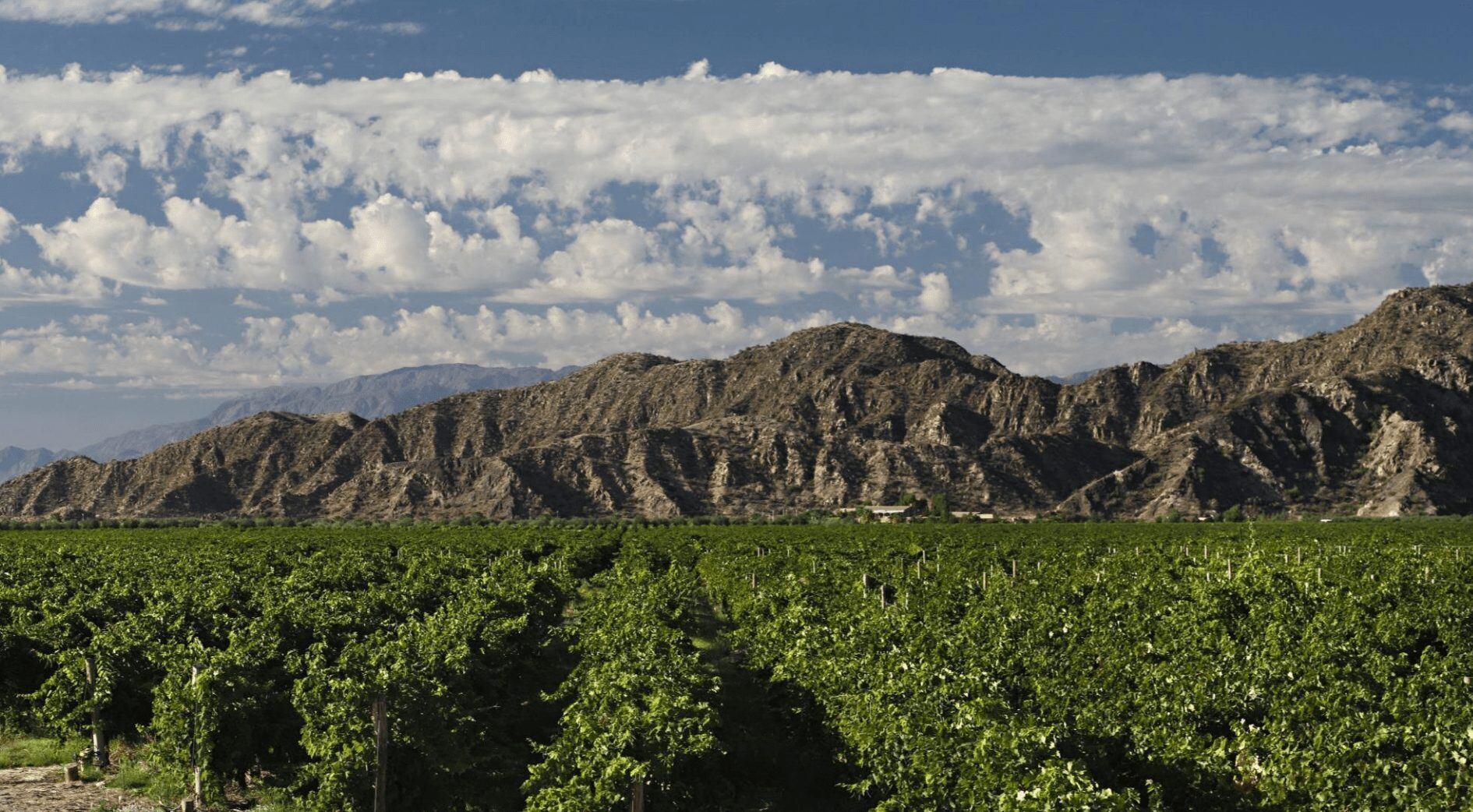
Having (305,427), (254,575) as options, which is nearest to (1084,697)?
(254,575)

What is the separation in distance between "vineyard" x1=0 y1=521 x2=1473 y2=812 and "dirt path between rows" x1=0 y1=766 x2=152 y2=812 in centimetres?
62

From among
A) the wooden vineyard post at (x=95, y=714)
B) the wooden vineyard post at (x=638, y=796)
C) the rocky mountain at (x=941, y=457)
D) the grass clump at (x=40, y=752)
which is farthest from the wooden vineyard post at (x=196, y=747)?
the rocky mountain at (x=941, y=457)

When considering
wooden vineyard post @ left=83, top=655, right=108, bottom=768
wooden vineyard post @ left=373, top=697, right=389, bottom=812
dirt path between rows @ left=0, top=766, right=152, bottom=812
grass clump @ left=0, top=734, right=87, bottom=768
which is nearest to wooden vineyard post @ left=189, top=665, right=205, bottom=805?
dirt path between rows @ left=0, top=766, right=152, bottom=812

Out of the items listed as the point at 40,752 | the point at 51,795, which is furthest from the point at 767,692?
the point at 40,752

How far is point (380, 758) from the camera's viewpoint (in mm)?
17562

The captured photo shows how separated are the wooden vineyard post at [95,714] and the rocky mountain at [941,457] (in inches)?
5077

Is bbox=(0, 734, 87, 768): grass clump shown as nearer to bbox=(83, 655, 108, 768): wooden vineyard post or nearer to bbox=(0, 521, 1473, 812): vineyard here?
bbox=(0, 521, 1473, 812): vineyard

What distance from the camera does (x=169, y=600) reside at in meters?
29.2

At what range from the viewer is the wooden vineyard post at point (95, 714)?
21.7 metres

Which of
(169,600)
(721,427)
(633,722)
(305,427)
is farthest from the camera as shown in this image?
(305,427)

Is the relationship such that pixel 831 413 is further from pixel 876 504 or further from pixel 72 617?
pixel 72 617

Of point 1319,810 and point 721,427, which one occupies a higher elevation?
point 721,427

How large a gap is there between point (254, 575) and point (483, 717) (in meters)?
17.9

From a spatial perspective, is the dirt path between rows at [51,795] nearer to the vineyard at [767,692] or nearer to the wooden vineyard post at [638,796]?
the vineyard at [767,692]
